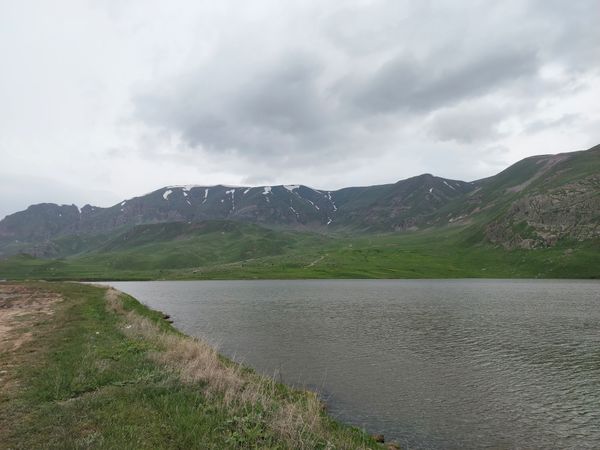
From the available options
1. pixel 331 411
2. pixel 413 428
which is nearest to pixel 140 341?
pixel 331 411

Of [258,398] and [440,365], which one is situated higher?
[258,398]

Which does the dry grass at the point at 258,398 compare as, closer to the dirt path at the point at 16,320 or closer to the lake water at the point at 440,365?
the lake water at the point at 440,365

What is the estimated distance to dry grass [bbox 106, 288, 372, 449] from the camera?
57.9 ft

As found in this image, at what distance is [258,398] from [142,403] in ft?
19.9

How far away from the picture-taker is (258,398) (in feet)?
73.1

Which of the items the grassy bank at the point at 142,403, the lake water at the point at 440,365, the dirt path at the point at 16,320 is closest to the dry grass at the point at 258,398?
Result: the grassy bank at the point at 142,403

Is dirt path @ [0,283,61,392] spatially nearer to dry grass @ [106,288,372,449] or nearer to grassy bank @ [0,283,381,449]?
grassy bank @ [0,283,381,449]

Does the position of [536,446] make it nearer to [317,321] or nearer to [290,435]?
[290,435]

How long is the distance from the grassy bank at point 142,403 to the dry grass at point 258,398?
7cm

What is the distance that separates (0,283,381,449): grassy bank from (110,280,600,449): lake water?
699 centimetres

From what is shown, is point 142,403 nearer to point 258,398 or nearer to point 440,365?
point 258,398

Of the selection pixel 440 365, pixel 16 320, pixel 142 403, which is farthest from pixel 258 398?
pixel 16 320

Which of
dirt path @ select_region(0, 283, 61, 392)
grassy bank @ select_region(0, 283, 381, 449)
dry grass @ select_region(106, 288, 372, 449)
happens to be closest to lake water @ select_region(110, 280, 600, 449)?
dry grass @ select_region(106, 288, 372, 449)

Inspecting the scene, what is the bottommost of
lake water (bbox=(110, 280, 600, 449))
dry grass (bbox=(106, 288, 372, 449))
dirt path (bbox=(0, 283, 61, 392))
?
lake water (bbox=(110, 280, 600, 449))
